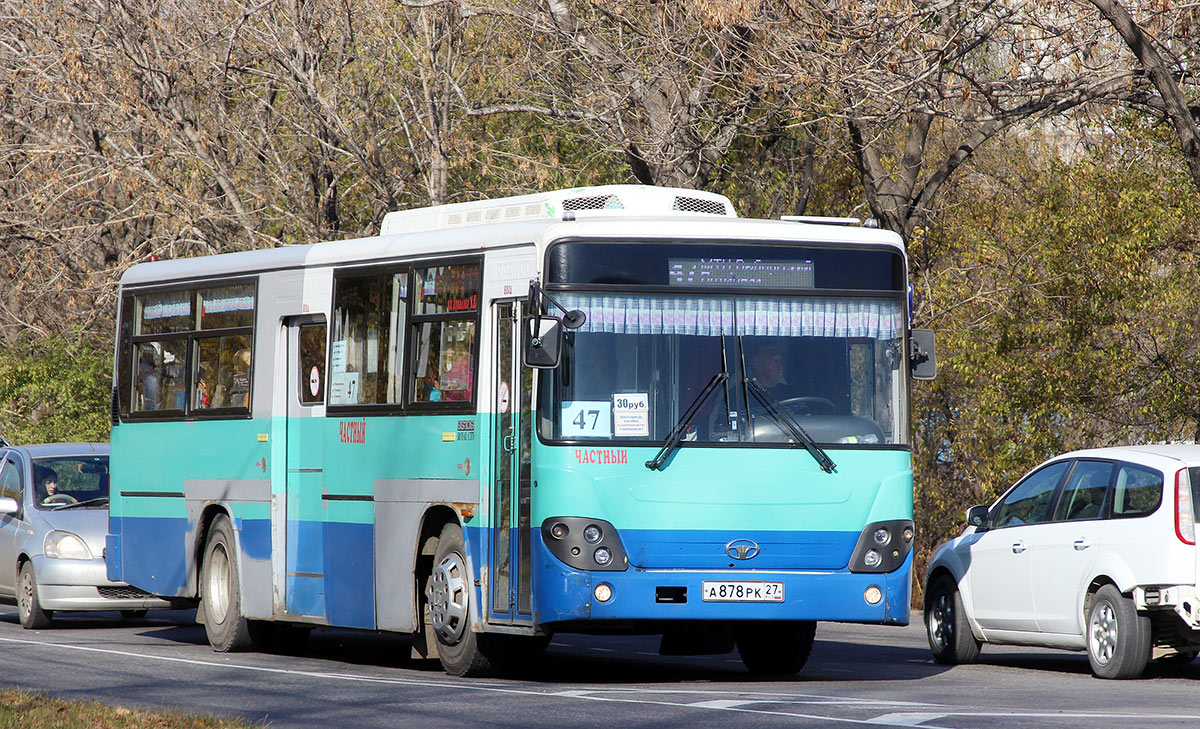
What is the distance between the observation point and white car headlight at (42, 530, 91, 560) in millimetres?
17438

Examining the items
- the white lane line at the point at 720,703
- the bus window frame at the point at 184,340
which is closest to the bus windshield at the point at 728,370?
the white lane line at the point at 720,703

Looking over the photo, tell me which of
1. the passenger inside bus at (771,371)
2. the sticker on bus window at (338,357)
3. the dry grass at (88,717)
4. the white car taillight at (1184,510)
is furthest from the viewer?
the sticker on bus window at (338,357)

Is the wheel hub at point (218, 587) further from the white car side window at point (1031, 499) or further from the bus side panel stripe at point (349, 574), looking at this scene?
the white car side window at point (1031, 499)

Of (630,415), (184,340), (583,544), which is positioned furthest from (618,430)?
(184,340)

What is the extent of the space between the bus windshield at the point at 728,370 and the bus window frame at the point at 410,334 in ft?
2.99

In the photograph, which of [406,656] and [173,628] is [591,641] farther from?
[173,628]

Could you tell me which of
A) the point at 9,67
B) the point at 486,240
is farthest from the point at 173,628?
the point at 9,67

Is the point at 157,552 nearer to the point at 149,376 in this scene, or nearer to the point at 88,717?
the point at 149,376

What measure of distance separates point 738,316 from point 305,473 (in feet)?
13.3

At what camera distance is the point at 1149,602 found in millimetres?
12328

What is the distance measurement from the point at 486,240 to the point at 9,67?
57.5ft

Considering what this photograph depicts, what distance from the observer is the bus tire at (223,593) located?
1516 cm

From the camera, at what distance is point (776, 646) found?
13.4 meters

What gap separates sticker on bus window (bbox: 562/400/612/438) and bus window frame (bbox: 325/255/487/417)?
2.91 feet
